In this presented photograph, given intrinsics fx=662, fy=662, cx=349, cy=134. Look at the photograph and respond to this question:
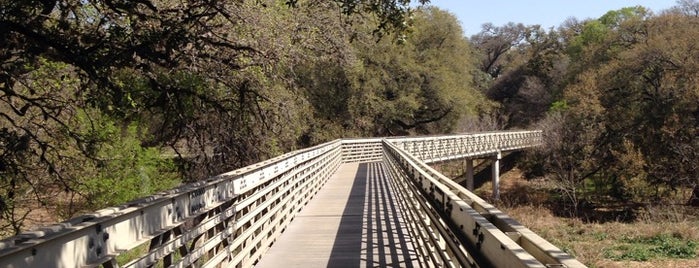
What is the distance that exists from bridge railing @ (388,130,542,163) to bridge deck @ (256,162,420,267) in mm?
12652

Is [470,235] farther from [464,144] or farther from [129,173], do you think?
[464,144]

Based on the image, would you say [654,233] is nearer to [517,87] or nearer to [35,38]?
[35,38]

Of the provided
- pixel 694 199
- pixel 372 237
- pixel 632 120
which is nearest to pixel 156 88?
pixel 372 237

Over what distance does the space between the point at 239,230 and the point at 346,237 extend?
285 cm

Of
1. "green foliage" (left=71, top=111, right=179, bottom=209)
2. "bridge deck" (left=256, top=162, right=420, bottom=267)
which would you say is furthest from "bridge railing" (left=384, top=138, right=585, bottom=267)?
"green foliage" (left=71, top=111, right=179, bottom=209)

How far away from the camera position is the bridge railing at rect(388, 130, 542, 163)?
32938 millimetres

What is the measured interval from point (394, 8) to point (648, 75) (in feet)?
113

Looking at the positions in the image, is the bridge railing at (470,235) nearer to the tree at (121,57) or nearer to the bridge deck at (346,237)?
the bridge deck at (346,237)

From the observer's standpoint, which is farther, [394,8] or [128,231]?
[394,8]

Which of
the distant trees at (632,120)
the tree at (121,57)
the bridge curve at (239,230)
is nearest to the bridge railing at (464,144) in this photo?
the distant trees at (632,120)

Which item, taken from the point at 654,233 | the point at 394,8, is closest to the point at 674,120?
the point at 654,233

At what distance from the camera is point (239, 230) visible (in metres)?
7.70

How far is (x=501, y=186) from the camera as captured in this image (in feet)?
178

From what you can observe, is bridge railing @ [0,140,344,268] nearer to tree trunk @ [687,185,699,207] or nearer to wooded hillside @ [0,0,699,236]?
wooded hillside @ [0,0,699,236]
